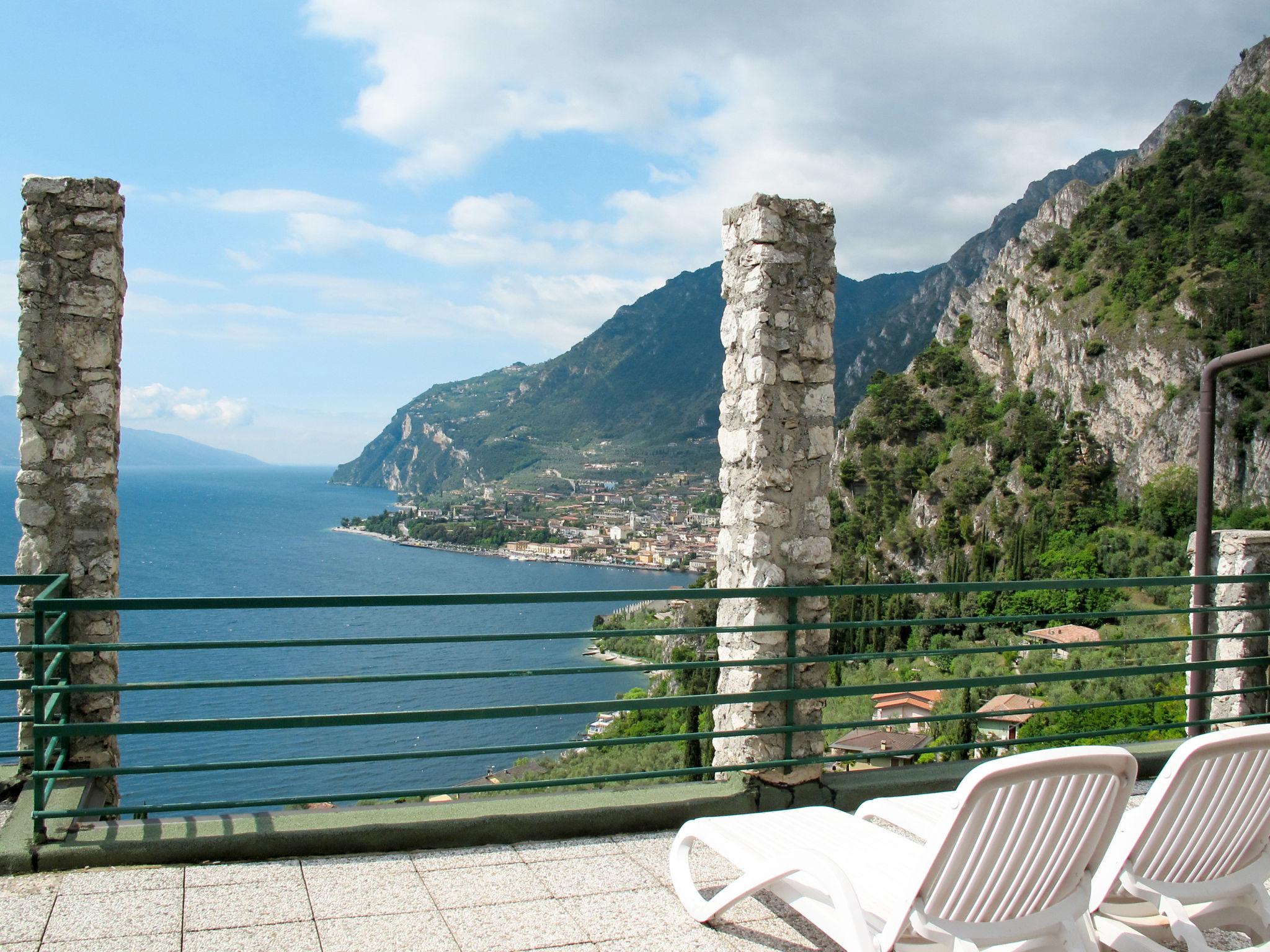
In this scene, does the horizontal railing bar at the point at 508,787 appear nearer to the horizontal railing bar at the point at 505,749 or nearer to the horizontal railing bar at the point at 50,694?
the horizontal railing bar at the point at 505,749

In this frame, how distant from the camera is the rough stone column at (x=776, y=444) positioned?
4707mm

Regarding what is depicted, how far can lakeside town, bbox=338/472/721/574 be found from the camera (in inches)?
2586

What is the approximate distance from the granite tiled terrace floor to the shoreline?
5732 centimetres

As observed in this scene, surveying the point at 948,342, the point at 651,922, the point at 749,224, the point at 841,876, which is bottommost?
the point at 651,922

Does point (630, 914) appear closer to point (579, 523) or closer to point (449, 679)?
point (449, 679)

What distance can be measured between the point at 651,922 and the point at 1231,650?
567cm

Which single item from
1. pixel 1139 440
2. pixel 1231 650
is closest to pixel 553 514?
pixel 1139 440

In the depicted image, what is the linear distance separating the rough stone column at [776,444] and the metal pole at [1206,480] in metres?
3.14

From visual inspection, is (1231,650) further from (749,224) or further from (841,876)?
(841,876)

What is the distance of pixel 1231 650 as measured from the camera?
22.3ft

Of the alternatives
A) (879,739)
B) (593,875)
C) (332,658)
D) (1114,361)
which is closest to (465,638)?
(593,875)

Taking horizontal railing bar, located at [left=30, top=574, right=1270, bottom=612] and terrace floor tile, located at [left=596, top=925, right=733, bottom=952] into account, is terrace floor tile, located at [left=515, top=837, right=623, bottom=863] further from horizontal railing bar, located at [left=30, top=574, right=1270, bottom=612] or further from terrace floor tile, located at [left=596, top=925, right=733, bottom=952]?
horizontal railing bar, located at [left=30, top=574, right=1270, bottom=612]

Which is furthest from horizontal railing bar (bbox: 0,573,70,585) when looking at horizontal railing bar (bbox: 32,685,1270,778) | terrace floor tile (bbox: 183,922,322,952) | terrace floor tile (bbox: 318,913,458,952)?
terrace floor tile (bbox: 318,913,458,952)

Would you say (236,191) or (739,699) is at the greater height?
(236,191)
